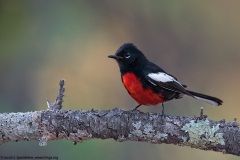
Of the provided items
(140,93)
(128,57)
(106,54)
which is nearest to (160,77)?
(140,93)

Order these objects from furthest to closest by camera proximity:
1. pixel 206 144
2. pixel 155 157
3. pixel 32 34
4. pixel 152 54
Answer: pixel 152 54
pixel 32 34
pixel 155 157
pixel 206 144

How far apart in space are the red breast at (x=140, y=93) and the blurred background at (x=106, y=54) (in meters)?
1.73

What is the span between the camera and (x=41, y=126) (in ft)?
12.7

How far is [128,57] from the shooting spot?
484cm

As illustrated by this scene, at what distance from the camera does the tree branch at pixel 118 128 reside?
3.77 meters

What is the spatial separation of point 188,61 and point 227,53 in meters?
0.60

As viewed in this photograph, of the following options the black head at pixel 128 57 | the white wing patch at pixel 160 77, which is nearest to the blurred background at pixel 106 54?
the black head at pixel 128 57

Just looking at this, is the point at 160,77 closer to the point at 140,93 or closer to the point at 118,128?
the point at 140,93

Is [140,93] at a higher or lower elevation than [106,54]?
lower

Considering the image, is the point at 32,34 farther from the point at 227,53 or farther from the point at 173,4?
the point at 227,53

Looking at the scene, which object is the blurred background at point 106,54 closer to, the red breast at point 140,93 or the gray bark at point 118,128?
the red breast at point 140,93

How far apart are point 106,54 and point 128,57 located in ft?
9.74

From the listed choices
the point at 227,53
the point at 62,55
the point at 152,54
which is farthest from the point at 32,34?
the point at 227,53

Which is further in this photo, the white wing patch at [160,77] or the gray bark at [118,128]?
the white wing patch at [160,77]
